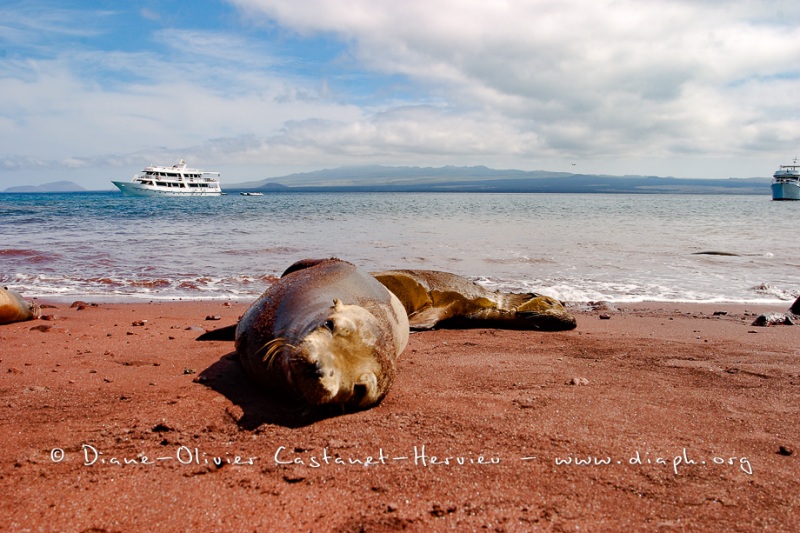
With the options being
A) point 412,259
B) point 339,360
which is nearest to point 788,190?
point 412,259

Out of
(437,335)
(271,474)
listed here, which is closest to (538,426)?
(271,474)

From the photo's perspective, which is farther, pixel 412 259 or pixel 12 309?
pixel 412 259

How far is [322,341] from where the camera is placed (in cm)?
328

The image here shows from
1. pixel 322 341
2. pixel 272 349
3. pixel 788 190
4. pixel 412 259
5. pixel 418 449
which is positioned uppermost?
pixel 788 190

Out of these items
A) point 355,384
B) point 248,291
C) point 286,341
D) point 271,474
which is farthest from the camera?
point 248,291

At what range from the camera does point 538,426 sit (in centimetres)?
344

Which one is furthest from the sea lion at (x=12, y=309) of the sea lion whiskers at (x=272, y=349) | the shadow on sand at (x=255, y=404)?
the sea lion whiskers at (x=272, y=349)

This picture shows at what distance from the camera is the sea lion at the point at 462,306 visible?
284 inches

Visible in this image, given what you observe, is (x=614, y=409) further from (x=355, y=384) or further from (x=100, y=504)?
(x=100, y=504)

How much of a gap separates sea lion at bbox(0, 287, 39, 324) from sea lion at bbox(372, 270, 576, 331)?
457cm

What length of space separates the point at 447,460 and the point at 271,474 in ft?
2.98

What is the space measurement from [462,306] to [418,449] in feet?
14.5

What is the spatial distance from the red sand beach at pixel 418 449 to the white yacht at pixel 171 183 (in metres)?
78.2

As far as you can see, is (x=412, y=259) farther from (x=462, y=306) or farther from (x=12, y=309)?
(x=12, y=309)
